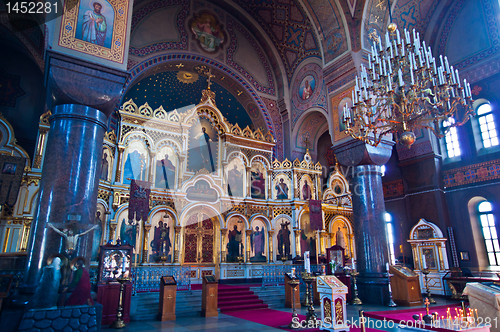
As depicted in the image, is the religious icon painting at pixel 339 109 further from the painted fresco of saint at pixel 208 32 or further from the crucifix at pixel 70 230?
the crucifix at pixel 70 230

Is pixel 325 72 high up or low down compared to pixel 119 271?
up

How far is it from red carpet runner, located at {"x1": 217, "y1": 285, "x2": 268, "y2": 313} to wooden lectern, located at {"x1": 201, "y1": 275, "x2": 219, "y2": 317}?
0.80 metres

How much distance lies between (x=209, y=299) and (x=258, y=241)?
19.3ft

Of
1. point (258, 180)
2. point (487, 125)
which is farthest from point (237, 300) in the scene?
point (487, 125)

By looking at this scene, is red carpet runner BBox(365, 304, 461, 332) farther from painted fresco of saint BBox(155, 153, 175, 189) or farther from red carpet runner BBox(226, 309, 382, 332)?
painted fresco of saint BBox(155, 153, 175, 189)

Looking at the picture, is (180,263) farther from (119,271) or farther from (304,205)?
(304,205)

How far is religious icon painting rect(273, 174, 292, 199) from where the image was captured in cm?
1501

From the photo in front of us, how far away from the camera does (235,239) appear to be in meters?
13.6

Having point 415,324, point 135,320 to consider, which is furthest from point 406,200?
point 135,320

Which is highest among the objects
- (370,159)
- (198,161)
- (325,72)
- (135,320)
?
(325,72)

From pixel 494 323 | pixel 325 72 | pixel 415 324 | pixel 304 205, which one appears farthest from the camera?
pixel 304 205

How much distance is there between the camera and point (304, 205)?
14883 mm

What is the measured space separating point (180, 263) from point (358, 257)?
633 cm

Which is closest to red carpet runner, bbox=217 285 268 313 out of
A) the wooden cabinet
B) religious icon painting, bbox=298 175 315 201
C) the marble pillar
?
the wooden cabinet
